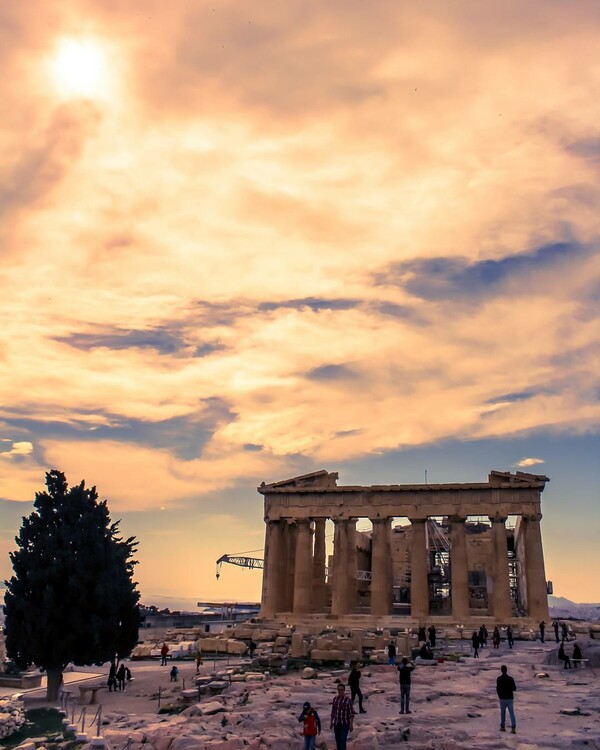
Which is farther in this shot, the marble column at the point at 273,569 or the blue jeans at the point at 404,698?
the marble column at the point at 273,569

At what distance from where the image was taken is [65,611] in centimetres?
2605

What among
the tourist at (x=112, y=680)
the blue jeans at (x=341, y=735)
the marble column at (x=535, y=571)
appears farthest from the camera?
the marble column at (x=535, y=571)

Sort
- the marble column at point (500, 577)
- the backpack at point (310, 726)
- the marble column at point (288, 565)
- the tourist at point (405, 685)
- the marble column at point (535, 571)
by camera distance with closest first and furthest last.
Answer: the backpack at point (310, 726), the tourist at point (405, 685), the marble column at point (535, 571), the marble column at point (500, 577), the marble column at point (288, 565)

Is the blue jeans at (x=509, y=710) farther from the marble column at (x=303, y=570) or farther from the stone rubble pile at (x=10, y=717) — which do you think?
the marble column at (x=303, y=570)

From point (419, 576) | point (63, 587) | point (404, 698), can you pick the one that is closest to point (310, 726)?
point (404, 698)

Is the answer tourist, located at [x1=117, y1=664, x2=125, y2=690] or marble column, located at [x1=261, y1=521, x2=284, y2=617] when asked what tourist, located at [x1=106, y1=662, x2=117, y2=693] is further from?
marble column, located at [x1=261, y1=521, x2=284, y2=617]

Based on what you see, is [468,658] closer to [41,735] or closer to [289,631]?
[289,631]

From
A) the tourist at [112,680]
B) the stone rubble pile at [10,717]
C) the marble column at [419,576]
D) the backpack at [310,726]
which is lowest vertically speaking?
the stone rubble pile at [10,717]

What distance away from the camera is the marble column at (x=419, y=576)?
48.2 metres

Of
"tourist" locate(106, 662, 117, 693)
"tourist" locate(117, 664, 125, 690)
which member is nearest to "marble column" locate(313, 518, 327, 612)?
"tourist" locate(117, 664, 125, 690)

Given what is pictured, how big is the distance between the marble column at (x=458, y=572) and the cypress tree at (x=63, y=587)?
2603 centimetres

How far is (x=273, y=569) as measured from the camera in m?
53.2

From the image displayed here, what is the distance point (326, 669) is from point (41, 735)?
45.6 feet

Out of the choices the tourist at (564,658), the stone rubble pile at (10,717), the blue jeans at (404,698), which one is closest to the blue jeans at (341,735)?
the blue jeans at (404,698)
